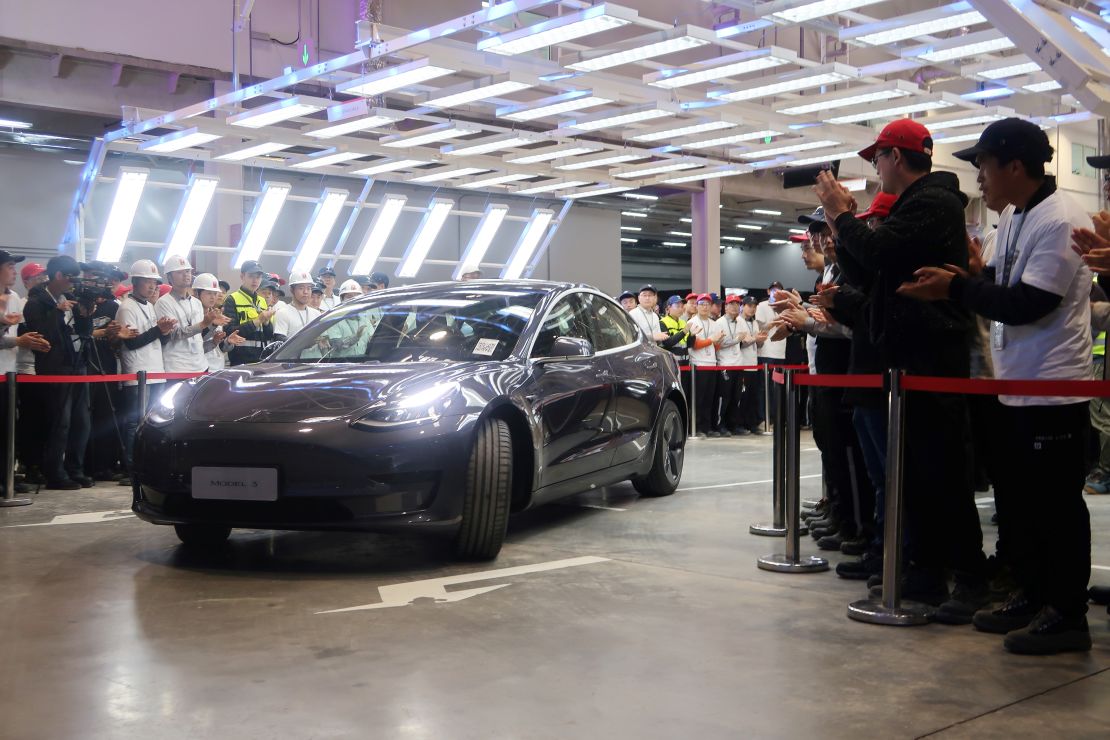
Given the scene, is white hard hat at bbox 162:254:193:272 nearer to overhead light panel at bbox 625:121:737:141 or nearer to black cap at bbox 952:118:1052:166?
black cap at bbox 952:118:1052:166

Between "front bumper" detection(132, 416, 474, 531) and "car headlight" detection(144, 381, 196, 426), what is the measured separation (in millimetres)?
205

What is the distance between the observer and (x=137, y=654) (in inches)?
142

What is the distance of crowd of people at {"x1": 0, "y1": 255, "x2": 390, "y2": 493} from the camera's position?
27.1ft

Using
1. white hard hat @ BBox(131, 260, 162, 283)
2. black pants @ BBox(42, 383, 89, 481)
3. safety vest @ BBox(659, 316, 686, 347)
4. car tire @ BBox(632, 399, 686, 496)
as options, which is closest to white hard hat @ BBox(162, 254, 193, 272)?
white hard hat @ BBox(131, 260, 162, 283)

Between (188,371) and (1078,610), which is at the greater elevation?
(188,371)

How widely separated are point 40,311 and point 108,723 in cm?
621

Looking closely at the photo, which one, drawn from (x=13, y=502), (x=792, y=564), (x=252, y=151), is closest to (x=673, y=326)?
(x=252, y=151)

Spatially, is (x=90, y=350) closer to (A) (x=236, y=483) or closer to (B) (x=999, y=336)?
(A) (x=236, y=483)

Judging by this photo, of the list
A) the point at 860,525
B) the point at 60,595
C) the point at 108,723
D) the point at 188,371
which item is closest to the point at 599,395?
the point at 860,525

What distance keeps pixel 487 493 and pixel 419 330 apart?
1.20m

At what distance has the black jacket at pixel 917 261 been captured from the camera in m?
4.00

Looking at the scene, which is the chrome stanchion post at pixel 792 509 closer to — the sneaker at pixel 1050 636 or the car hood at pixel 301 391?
the sneaker at pixel 1050 636

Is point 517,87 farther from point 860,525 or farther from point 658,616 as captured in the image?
point 658,616

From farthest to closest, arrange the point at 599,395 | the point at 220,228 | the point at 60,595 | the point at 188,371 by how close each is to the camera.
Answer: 1. the point at 220,228
2. the point at 188,371
3. the point at 599,395
4. the point at 60,595
